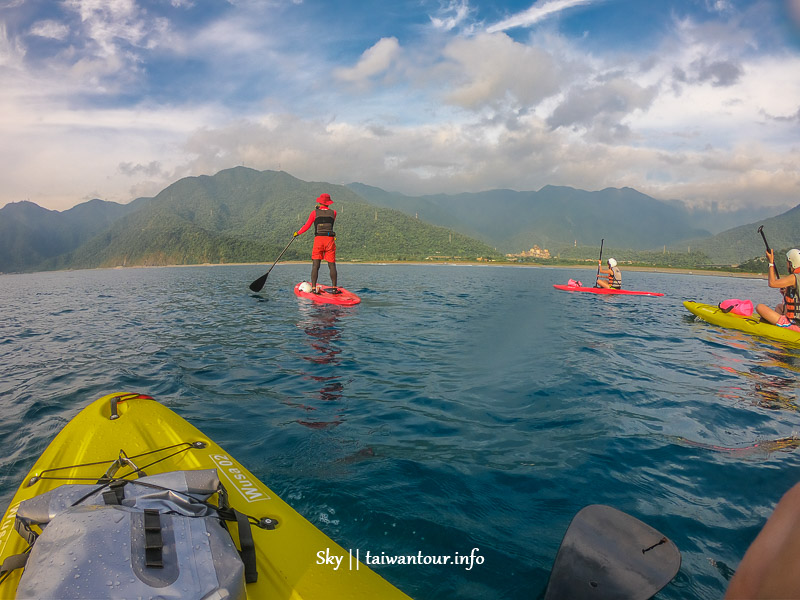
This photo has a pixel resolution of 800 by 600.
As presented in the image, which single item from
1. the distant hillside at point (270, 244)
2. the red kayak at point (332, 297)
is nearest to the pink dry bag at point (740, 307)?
the red kayak at point (332, 297)

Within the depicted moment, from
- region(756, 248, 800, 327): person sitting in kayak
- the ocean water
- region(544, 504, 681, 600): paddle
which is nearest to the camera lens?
region(544, 504, 681, 600): paddle

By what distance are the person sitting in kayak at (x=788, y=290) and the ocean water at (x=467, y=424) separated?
1103mm

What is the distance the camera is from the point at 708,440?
5520 millimetres

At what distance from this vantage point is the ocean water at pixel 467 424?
3.68 meters

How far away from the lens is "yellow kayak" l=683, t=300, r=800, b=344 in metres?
12.0

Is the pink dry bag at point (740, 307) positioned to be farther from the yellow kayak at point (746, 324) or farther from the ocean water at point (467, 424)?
the ocean water at point (467, 424)

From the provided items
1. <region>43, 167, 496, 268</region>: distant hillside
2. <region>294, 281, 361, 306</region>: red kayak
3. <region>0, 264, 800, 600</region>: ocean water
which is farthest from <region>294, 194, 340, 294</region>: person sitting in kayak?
<region>43, 167, 496, 268</region>: distant hillside

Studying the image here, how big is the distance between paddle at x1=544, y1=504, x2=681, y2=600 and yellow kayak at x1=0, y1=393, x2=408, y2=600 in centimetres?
118

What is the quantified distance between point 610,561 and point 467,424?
327cm

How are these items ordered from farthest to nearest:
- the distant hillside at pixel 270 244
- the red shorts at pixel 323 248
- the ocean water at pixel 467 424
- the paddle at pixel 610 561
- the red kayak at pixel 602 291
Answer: the distant hillside at pixel 270 244 < the red kayak at pixel 602 291 < the red shorts at pixel 323 248 < the ocean water at pixel 467 424 < the paddle at pixel 610 561

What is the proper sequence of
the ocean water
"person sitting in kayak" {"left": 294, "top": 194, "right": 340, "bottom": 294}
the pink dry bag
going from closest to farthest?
the ocean water < the pink dry bag < "person sitting in kayak" {"left": 294, "top": 194, "right": 340, "bottom": 294}

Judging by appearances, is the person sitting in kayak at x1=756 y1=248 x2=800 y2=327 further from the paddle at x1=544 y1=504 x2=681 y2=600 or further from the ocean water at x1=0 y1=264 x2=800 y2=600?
the paddle at x1=544 y1=504 x2=681 y2=600

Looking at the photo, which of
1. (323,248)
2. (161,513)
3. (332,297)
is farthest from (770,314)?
(161,513)

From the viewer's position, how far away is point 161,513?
90.4 inches
